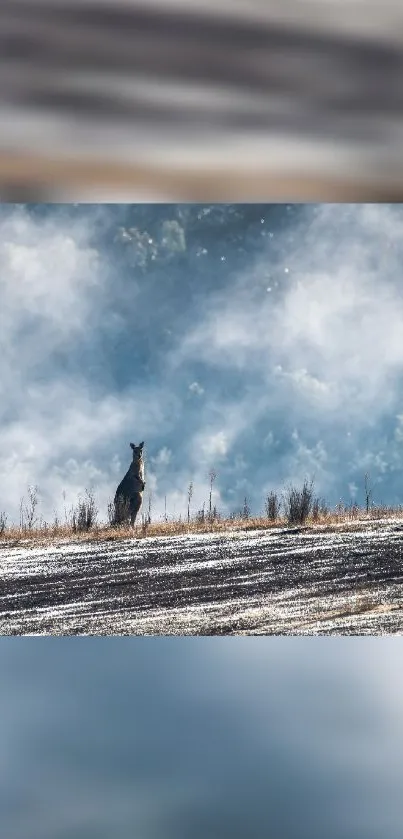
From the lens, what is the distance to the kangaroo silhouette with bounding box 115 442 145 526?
20.3ft

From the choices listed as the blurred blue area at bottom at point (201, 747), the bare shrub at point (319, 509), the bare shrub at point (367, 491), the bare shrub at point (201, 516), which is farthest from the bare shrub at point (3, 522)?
the bare shrub at point (367, 491)

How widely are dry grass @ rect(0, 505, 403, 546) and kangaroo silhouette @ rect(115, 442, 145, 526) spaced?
79 millimetres

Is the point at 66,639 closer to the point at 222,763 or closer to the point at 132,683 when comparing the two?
the point at 132,683

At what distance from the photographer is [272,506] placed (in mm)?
6211

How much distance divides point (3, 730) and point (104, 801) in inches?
30.6

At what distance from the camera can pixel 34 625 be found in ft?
19.1

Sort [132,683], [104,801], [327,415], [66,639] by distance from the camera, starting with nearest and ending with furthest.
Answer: [104,801]
[132,683]
[66,639]
[327,415]

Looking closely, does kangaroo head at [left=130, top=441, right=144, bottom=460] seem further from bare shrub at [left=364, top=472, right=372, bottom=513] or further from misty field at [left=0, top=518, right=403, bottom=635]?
bare shrub at [left=364, top=472, right=372, bottom=513]

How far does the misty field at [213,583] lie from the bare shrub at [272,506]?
0.30ft

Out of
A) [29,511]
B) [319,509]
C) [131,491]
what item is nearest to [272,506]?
[319,509]
